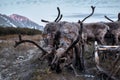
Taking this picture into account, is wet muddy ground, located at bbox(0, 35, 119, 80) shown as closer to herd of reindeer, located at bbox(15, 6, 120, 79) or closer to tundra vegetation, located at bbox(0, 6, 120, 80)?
tundra vegetation, located at bbox(0, 6, 120, 80)

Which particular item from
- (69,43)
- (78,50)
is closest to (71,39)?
(69,43)

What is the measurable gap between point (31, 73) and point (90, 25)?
9.87 feet

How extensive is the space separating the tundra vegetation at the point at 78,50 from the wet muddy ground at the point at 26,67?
5 centimetres

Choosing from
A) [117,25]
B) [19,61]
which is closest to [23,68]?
[19,61]

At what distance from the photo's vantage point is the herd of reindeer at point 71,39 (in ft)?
36.1

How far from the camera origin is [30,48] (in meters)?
19.4

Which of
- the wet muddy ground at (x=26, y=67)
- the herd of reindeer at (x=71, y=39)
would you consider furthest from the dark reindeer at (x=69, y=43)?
the wet muddy ground at (x=26, y=67)

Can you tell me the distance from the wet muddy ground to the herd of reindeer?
1.17 feet

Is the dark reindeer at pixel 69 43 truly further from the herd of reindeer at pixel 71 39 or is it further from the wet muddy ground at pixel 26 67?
the wet muddy ground at pixel 26 67

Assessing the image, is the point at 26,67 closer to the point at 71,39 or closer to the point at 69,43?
the point at 71,39

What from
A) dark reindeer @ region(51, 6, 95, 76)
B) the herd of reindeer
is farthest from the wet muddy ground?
dark reindeer @ region(51, 6, 95, 76)

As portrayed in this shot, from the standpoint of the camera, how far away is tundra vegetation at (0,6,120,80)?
429 inches

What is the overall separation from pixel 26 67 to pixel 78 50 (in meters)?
2.76

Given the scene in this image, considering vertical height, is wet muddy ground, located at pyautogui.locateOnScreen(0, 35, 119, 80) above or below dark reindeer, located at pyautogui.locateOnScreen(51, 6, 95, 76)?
below
